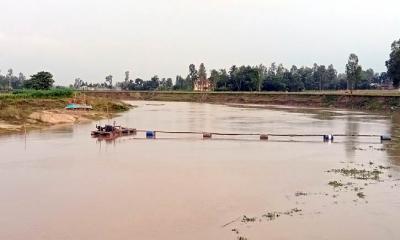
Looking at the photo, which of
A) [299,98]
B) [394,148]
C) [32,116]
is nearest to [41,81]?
[32,116]

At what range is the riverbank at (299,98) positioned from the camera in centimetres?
8169

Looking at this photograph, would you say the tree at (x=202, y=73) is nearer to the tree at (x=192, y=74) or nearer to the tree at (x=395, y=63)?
the tree at (x=192, y=74)

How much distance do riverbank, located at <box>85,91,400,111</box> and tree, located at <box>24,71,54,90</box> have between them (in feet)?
133

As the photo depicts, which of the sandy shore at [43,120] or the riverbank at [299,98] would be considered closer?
the sandy shore at [43,120]

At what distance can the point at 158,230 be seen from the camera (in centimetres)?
1314

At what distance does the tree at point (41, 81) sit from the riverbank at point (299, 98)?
40.5 metres

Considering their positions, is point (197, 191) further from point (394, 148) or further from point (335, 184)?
point (394, 148)

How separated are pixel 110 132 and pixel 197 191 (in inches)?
766

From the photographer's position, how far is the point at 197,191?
17734mm

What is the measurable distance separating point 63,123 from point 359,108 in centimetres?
5717

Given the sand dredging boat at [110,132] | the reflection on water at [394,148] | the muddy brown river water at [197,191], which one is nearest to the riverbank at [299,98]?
the reflection on water at [394,148]

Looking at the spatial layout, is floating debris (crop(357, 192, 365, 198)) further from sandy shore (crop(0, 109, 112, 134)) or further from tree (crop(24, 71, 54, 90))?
tree (crop(24, 71, 54, 90))

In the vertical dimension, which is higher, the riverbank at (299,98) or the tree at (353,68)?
the tree at (353,68)

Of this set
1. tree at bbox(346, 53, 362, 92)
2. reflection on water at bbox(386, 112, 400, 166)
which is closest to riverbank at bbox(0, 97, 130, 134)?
reflection on water at bbox(386, 112, 400, 166)
